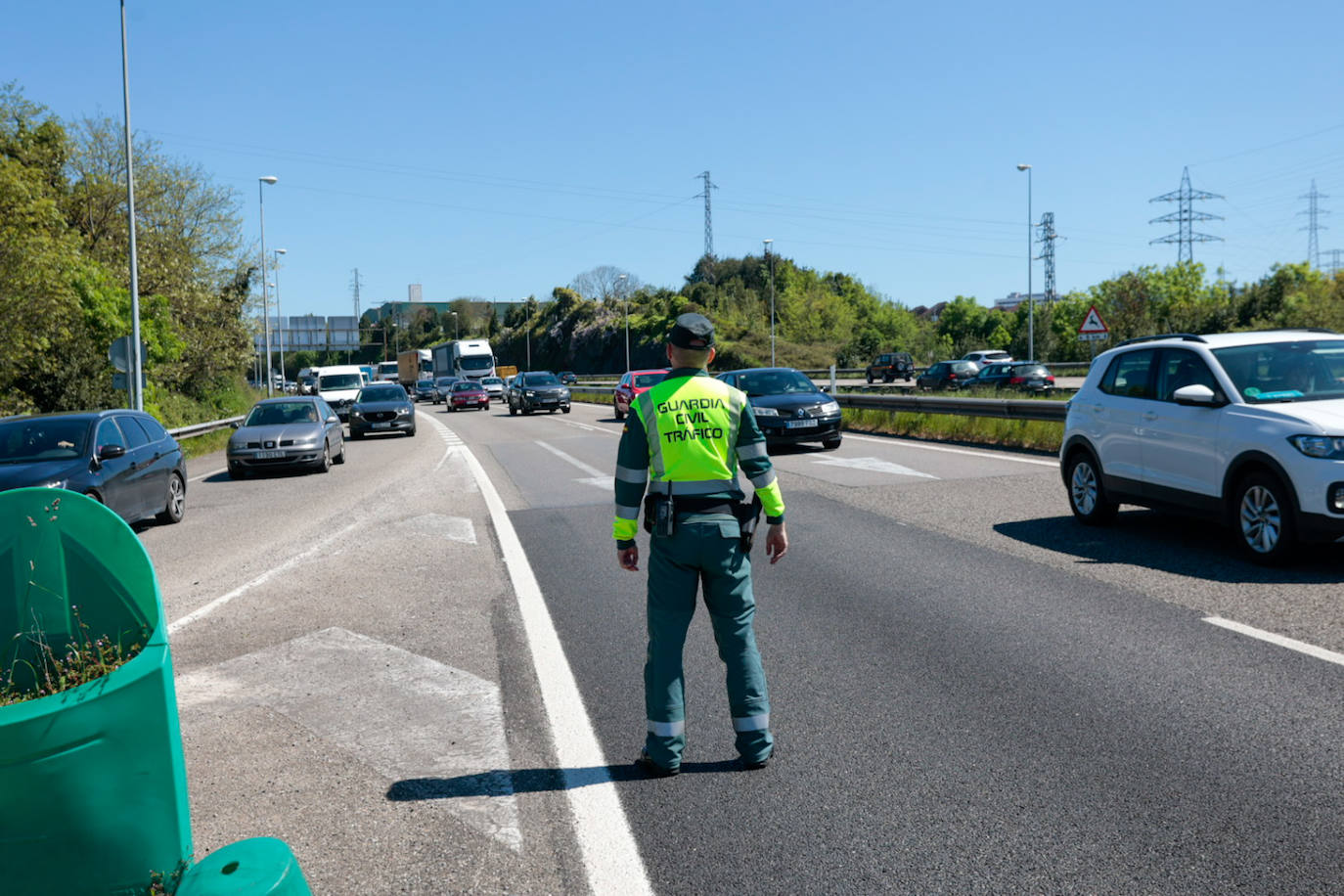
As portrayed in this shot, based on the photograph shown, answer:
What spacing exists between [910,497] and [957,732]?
28.3ft

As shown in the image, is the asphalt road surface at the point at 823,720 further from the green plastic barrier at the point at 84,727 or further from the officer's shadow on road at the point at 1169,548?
the green plastic barrier at the point at 84,727

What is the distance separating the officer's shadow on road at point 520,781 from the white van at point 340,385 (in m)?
41.5

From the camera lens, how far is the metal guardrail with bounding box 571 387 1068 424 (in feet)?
62.6

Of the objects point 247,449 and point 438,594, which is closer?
point 438,594

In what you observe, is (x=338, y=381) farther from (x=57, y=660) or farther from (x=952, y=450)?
(x=57, y=660)

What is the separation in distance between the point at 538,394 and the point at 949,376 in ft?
56.5

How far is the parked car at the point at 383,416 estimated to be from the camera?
103 ft

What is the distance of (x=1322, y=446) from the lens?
8102 mm

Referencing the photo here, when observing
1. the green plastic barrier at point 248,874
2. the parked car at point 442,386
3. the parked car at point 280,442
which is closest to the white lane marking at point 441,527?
the parked car at point 280,442

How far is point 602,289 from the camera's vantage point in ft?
325

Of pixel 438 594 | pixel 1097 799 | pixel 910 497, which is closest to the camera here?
pixel 1097 799

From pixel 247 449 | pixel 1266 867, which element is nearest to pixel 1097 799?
pixel 1266 867

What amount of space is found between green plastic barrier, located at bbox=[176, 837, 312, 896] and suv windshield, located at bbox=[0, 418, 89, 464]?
10783 millimetres

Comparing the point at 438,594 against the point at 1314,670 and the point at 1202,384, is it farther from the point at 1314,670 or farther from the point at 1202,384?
the point at 1202,384
